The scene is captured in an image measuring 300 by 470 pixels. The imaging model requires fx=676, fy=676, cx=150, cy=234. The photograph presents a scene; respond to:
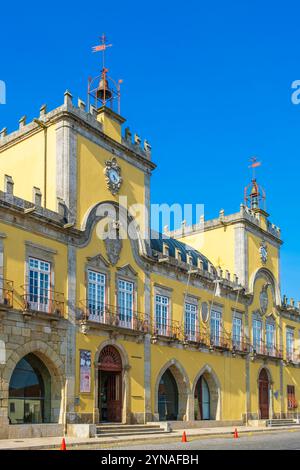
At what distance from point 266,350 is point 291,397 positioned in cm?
649

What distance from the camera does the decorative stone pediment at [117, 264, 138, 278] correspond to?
33528 mm

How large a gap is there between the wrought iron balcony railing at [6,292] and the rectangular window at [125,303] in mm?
7687

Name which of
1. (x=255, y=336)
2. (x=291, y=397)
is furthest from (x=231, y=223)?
(x=291, y=397)

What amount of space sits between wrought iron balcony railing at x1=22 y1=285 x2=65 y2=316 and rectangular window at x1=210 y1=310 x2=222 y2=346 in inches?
589

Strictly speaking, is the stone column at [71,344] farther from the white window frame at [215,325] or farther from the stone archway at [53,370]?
the white window frame at [215,325]

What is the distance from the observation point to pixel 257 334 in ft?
158

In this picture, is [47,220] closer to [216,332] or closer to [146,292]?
[146,292]

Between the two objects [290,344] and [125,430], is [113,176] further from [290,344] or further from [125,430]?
[290,344]

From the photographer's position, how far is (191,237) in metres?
51.6

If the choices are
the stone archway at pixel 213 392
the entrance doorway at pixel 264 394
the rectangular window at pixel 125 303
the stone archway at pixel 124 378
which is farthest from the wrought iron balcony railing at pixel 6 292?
the entrance doorway at pixel 264 394

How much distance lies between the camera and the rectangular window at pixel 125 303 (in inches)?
1308

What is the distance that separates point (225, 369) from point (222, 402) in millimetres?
2142
